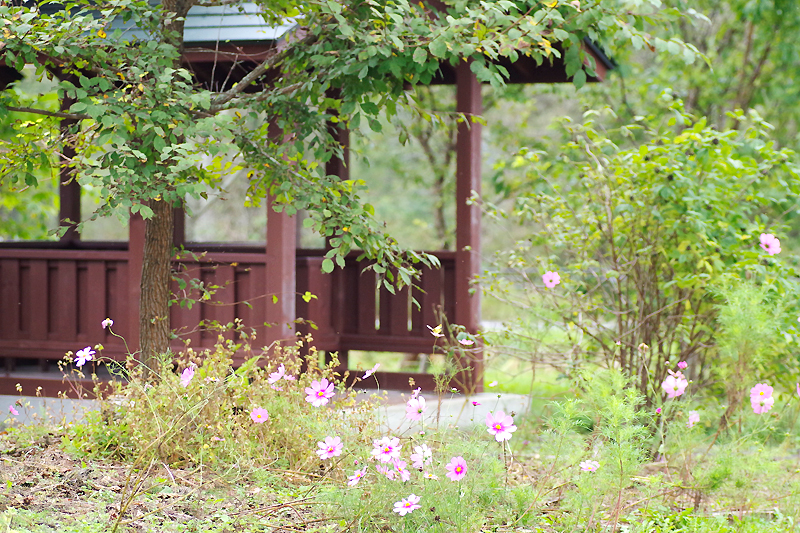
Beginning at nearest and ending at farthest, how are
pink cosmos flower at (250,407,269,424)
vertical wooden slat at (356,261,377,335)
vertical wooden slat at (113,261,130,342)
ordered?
pink cosmos flower at (250,407,269,424) < vertical wooden slat at (113,261,130,342) < vertical wooden slat at (356,261,377,335)

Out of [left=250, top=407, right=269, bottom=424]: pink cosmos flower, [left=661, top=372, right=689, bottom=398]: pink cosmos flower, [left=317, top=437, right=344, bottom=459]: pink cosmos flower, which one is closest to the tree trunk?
A: [left=250, top=407, right=269, bottom=424]: pink cosmos flower

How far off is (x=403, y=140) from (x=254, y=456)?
166 cm

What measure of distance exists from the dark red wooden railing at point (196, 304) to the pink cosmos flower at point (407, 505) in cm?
282

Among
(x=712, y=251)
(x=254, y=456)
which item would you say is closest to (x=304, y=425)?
(x=254, y=456)

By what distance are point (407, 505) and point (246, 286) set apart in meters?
3.23

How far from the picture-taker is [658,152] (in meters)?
4.95

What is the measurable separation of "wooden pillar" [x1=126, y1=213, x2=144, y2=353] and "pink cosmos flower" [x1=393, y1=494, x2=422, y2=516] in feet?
10.8

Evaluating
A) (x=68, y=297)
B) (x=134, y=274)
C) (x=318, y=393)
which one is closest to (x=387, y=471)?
(x=318, y=393)

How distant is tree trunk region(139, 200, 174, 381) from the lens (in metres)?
4.12

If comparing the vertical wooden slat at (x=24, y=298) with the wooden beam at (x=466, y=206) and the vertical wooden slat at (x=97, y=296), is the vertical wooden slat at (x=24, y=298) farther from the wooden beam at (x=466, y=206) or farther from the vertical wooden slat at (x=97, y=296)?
the wooden beam at (x=466, y=206)

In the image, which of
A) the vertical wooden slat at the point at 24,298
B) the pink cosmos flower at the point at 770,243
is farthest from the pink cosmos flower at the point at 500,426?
the vertical wooden slat at the point at 24,298

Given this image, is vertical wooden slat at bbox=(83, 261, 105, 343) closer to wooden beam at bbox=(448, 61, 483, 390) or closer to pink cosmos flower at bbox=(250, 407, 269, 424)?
wooden beam at bbox=(448, 61, 483, 390)

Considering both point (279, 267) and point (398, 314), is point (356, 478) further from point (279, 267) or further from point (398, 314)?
point (398, 314)

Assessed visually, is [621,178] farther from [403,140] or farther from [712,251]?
[403,140]
